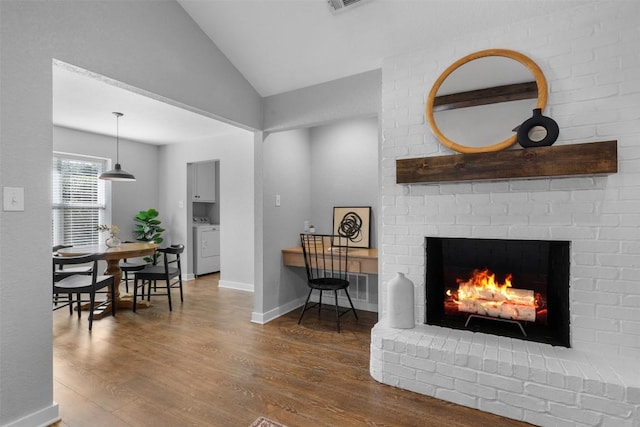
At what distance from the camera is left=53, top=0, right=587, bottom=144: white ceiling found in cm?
219

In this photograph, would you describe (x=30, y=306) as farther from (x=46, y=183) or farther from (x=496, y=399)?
(x=496, y=399)

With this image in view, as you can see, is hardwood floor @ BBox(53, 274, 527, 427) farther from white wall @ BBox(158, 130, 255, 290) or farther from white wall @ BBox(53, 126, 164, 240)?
white wall @ BBox(53, 126, 164, 240)

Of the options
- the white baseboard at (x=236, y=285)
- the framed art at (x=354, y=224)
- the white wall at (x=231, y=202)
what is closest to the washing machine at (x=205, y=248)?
the white wall at (x=231, y=202)

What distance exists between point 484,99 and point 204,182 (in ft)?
16.9

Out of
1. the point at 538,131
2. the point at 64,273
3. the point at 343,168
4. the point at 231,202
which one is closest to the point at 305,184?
the point at 343,168

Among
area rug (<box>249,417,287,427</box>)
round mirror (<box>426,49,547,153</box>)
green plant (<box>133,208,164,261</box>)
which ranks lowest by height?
area rug (<box>249,417,287,427</box>)

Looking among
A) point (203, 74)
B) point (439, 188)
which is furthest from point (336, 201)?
point (203, 74)

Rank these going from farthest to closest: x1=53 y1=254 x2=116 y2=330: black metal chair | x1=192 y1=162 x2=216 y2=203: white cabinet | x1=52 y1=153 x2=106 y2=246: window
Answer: x1=192 y1=162 x2=216 y2=203: white cabinet < x1=52 y1=153 x2=106 y2=246: window < x1=53 y1=254 x2=116 y2=330: black metal chair

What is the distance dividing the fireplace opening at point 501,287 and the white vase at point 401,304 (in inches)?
6.6

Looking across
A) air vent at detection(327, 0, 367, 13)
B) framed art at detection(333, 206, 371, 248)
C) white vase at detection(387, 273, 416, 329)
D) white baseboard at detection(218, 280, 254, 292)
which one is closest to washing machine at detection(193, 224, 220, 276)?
white baseboard at detection(218, 280, 254, 292)

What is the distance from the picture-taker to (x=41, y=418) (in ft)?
5.68

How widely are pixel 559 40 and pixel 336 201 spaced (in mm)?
2562

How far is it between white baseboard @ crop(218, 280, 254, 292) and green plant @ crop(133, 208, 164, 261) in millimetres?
1358

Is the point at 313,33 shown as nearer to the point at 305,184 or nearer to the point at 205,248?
the point at 305,184
